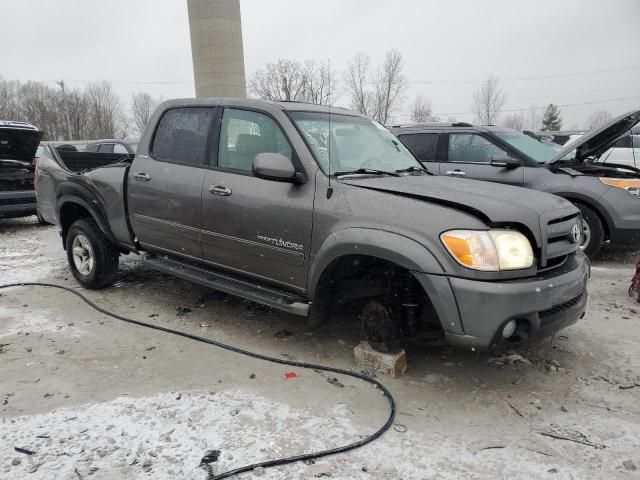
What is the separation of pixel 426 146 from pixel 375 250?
4.91 m

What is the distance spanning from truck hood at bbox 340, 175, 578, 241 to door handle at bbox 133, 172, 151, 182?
2.07 meters

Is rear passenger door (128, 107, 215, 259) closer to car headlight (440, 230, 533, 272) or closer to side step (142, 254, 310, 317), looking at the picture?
side step (142, 254, 310, 317)

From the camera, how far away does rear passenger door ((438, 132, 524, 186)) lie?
264 inches

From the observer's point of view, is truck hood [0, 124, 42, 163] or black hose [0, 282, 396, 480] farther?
truck hood [0, 124, 42, 163]

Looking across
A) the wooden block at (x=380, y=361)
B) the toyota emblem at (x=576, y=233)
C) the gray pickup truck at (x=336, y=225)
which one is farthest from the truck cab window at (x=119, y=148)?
the toyota emblem at (x=576, y=233)

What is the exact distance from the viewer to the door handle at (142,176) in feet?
14.8

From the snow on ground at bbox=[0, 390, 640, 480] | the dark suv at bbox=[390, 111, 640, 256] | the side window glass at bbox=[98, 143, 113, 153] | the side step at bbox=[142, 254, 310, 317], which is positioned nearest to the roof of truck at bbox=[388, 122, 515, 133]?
the dark suv at bbox=[390, 111, 640, 256]

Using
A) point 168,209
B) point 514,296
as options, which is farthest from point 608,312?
point 168,209

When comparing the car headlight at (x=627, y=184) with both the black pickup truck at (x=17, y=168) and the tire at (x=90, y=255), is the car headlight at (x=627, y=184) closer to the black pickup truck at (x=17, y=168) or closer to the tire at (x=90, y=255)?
the tire at (x=90, y=255)

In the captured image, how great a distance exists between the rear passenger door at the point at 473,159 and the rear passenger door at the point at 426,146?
0.11 m

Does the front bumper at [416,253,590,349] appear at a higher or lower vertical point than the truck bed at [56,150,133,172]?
lower

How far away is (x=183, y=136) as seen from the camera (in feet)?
14.5

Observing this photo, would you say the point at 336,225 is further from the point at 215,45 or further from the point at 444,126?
the point at 215,45

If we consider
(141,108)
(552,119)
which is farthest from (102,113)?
(552,119)
